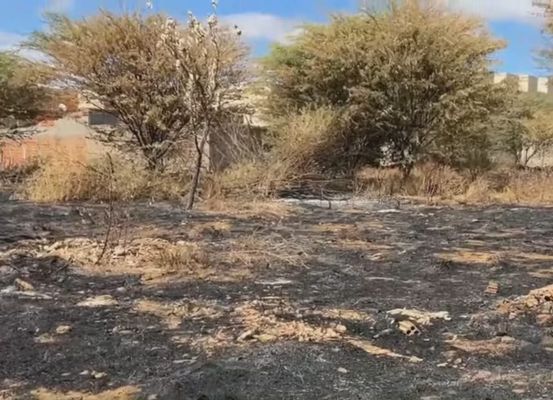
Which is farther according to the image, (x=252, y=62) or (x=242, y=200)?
(x=252, y=62)

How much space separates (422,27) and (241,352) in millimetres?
14804

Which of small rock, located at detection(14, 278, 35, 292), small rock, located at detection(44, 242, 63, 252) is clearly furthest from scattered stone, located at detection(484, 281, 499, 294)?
small rock, located at detection(44, 242, 63, 252)

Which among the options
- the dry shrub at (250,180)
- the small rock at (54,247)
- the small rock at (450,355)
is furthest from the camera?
the dry shrub at (250,180)

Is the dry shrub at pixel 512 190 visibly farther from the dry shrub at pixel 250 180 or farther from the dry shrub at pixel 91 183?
the dry shrub at pixel 91 183

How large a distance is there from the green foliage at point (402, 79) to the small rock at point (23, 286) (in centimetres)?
1288

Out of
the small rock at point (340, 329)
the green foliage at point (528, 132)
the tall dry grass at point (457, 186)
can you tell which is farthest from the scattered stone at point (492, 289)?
the green foliage at point (528, 132)

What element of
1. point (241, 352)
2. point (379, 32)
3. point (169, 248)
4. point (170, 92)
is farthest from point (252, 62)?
point (241, 352)

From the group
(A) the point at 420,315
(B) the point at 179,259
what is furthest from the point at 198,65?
(A) the point at 420,315

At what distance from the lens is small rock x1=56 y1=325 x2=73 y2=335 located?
5.04m

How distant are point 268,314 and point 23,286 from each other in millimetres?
2151

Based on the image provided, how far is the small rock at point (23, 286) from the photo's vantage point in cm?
621

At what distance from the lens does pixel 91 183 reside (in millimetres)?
14414

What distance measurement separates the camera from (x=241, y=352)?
4598 mm

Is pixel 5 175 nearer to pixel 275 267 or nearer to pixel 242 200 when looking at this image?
pixel 242 200
